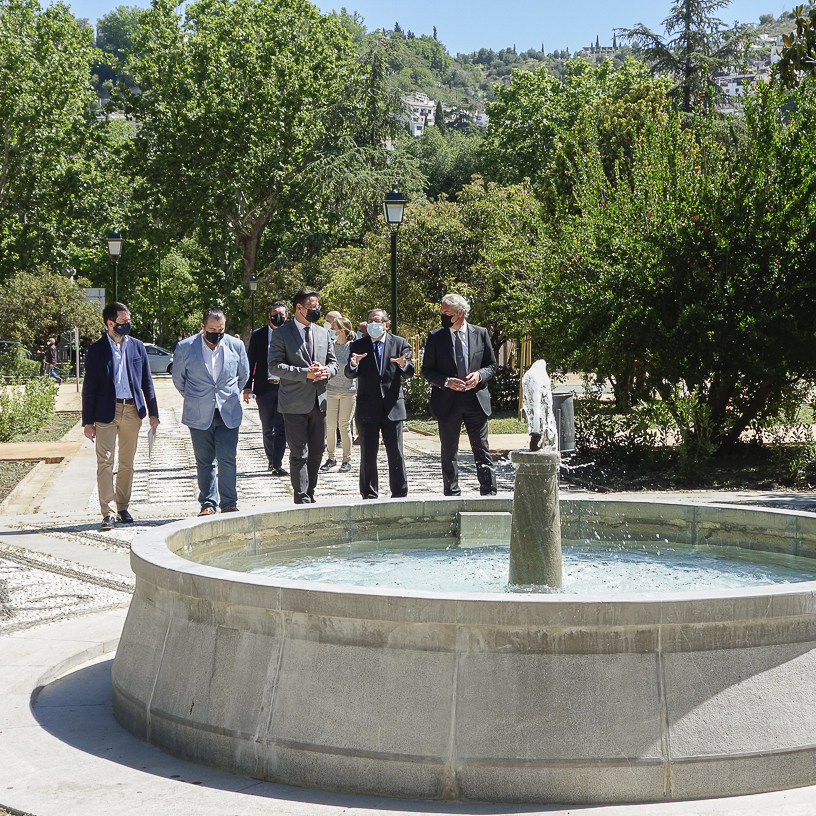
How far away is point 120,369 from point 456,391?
3041mm

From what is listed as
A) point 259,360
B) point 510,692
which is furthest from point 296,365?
point 510,692

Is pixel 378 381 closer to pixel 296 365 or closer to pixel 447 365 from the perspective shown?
pixel 447 365

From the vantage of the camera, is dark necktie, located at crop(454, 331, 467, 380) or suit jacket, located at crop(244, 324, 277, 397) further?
suit jacket, located at crop(244, 324, 277, 397)

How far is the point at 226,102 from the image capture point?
5069 centimetres

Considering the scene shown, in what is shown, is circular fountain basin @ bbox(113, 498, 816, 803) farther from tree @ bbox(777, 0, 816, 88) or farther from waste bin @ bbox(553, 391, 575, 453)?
waste bin @ bbox(553, 391, 575, 453)

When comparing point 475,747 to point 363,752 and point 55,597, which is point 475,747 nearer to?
point 363,752

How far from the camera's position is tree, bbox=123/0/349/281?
167 ft

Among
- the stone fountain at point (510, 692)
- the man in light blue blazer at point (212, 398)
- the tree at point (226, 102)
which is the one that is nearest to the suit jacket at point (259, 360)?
the man in light blue blazer at point (212, 398)

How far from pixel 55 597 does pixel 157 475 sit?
7120mm

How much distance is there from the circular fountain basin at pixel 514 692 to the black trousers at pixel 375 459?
5.37 meters

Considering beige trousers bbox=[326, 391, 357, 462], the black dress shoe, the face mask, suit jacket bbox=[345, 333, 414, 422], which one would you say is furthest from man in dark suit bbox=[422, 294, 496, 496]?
beige trousers bbox=[326, 391, 357, 462]

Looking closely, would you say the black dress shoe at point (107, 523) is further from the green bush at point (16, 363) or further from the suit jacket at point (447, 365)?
the green bush at point (16, 363)

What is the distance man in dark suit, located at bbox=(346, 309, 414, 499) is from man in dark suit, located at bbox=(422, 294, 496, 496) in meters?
0.37

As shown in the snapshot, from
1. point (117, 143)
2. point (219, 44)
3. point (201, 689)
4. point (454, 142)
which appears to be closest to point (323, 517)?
point (201, 689)
